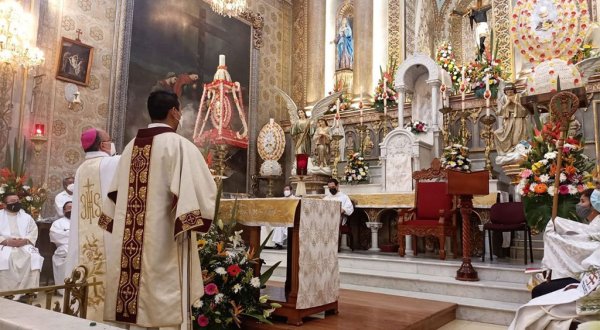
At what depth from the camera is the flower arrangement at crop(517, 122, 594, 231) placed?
13.7ft

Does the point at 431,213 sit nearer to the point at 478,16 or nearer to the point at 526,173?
the point at 526,173

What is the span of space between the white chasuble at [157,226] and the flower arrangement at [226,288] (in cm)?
61

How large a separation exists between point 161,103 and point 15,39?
19.0 ft

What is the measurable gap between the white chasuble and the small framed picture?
20.7 ft

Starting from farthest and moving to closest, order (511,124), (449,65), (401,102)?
1. (449,65)
2. (401,102)
3. (511,124)

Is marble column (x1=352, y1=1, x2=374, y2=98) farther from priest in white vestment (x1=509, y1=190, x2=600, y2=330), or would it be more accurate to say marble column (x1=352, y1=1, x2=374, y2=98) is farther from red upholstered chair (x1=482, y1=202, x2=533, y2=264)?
priest in white vestment (x1=509, y1=190, x2=600, y2=330)

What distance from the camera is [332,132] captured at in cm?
1032

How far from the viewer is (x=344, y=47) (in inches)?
494

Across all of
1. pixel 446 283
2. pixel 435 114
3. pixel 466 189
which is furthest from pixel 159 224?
pixel 435 114

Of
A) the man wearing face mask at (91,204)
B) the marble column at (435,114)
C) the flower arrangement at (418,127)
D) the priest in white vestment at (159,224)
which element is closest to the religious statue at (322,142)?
the flower arrangement at (418,127)

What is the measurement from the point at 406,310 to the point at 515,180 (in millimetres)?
3615

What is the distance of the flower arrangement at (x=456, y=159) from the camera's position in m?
8.01

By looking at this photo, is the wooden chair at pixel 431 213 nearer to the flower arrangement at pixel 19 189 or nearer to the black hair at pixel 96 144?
the black hair at pixel 96 144

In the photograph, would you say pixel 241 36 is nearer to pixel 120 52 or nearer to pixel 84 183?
pixel 120 52
